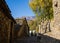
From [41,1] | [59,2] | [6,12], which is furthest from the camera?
[41,1]

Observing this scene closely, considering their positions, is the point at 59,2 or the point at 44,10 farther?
the point at 44,10

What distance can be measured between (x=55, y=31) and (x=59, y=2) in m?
3.29

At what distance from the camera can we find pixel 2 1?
32.4 ft

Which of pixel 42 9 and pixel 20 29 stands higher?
pixel 42 9

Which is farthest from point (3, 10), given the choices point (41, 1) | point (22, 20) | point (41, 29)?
point (41, 1)

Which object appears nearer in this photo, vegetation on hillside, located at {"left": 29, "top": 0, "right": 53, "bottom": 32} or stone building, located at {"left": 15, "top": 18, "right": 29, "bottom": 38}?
stone building, located at {"left": 15, "top": 18, "right": 29, "bottom": 38}

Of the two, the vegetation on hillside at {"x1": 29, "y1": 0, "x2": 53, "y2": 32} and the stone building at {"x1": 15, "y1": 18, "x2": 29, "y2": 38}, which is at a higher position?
the vegetation on hillside at {"x1": 29, "y1": 0, "x2": 53, "y2": 32}

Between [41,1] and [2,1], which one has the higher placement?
[41,1]

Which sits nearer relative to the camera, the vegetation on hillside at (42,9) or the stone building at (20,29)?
the stone building at (20,29)

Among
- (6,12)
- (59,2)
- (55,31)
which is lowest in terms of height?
(55,31)

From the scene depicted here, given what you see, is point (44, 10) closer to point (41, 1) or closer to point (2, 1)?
point (41, 1)

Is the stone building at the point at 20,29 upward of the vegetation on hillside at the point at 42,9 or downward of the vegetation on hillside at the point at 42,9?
downward

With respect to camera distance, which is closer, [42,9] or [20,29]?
[20,29]

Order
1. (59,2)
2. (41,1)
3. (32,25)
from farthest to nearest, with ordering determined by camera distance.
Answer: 1. (32,25)
2. (41,1)
3. (59,2)
